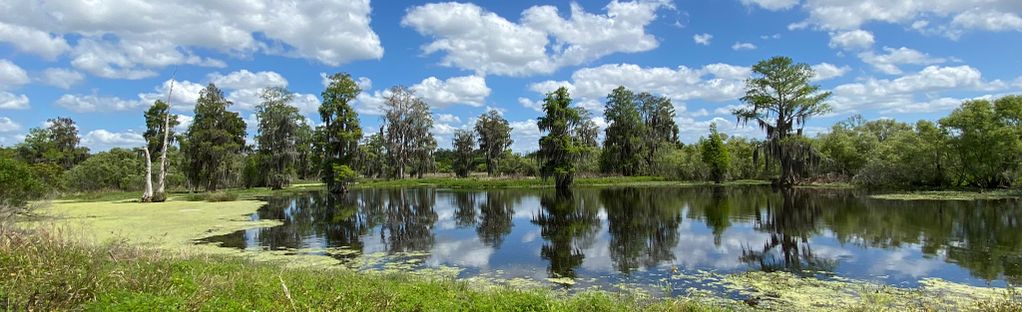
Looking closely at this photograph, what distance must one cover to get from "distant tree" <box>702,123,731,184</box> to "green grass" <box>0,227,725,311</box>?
50550mm

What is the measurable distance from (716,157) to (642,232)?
40592 millimetres

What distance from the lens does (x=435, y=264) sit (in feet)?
44.0

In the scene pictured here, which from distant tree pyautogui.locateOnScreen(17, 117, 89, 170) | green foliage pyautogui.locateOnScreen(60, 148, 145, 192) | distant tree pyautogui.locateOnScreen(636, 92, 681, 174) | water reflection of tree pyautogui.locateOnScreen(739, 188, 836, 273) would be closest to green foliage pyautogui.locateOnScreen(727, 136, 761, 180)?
distant tree pyautogui.locateOnScreen(636, 92, 681, 174)

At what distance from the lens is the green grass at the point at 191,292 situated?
19.5 ft

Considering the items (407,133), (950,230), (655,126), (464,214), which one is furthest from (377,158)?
(950,230)

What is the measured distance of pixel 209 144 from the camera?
151ft

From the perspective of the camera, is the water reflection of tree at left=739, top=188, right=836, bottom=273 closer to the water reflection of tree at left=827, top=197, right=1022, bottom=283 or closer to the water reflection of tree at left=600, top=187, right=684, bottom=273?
the water reflection of tree at left=827, top=197, right=1022, bottom=283

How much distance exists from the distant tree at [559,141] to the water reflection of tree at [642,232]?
A: 19067 mm

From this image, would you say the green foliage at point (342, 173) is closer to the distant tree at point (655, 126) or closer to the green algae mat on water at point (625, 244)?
the green algae mat on water at point (625, 244)

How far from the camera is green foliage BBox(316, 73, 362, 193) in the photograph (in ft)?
149

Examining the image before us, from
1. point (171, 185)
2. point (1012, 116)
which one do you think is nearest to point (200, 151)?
point (171, 185)

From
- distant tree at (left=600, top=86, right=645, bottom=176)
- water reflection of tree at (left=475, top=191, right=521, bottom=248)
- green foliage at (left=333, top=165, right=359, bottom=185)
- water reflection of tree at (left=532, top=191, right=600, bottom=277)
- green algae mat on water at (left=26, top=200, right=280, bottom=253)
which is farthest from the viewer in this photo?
distant tree at (left=600, top=86, right=645, bottom=176)

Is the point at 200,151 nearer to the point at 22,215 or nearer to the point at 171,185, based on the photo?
the point at 171,185

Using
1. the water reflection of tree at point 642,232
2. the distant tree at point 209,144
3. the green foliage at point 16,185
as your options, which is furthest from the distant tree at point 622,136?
the green foliage at point 16,185
